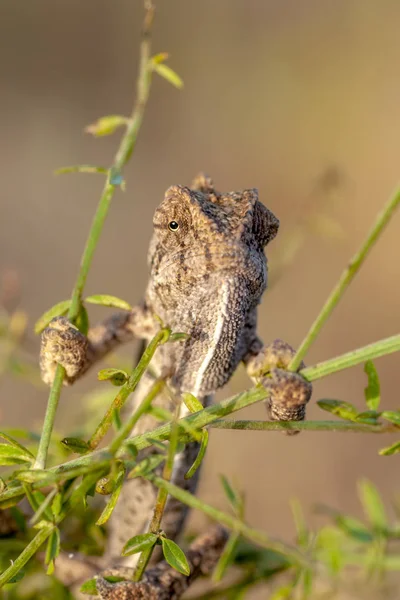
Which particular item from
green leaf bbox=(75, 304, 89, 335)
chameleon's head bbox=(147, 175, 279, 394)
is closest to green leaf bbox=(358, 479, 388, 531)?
chameleon's head bbox=(147, 175, 279, 394)

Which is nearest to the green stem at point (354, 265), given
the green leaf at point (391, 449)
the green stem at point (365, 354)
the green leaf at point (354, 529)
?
the green stem at point (365, 354)

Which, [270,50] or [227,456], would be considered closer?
[227,456]

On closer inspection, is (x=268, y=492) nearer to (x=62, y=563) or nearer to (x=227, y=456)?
(x=227, y=456)

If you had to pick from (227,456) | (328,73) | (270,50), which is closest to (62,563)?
(227,456)

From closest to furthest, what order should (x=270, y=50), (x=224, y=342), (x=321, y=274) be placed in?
1. (x=224, y=342)
2. (x=321, y=274)
3. (x=270, y=50)

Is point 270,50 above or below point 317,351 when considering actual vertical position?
above

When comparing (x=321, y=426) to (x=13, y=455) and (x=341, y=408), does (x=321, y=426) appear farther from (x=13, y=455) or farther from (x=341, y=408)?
(x=13, y=455)

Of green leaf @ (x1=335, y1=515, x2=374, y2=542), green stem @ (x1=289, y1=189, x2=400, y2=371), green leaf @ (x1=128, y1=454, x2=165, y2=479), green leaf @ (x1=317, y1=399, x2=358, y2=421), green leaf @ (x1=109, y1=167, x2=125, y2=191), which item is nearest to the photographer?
green stem @ (x1=289, y1=189, x2=400, y2=371)

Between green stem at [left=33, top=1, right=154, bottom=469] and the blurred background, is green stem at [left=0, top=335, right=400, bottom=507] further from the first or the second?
the blurred background
